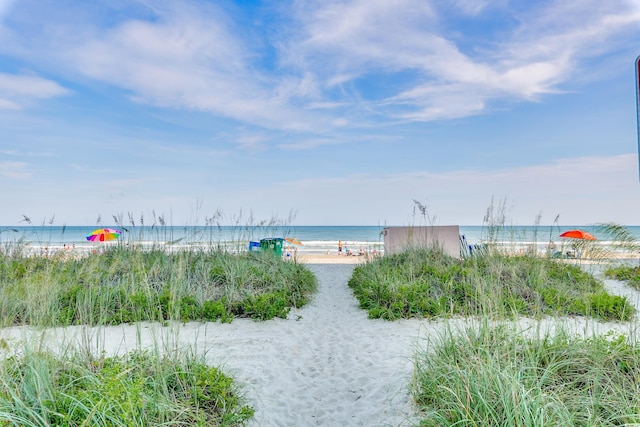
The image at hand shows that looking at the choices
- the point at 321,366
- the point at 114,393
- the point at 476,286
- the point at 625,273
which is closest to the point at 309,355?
the point at 321,366

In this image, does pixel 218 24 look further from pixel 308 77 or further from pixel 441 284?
pixel 441 284

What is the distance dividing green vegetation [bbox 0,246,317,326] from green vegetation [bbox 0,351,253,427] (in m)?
1.45

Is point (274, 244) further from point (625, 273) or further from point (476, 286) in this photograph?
point (625, 273)

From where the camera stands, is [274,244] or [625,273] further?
[274,244]

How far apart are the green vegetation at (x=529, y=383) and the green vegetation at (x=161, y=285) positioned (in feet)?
10.5

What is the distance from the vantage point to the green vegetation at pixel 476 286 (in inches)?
257

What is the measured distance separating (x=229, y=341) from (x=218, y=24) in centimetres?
776

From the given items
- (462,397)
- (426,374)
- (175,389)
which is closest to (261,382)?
(175,389)

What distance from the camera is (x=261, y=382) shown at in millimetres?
4141

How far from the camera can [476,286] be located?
547 cm

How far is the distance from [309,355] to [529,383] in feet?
9.00

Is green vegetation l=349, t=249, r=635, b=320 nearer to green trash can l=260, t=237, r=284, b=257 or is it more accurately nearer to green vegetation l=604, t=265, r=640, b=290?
green vegetation l=604, t=265, r=640, b=290

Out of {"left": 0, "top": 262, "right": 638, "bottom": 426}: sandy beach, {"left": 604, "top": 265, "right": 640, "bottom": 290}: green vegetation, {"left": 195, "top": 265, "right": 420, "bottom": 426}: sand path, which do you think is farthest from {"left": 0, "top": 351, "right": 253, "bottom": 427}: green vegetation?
{"left": 604, "top": 265, "right": 640, "bottom": 290}: green vegetation

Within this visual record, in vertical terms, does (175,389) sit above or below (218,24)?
below
